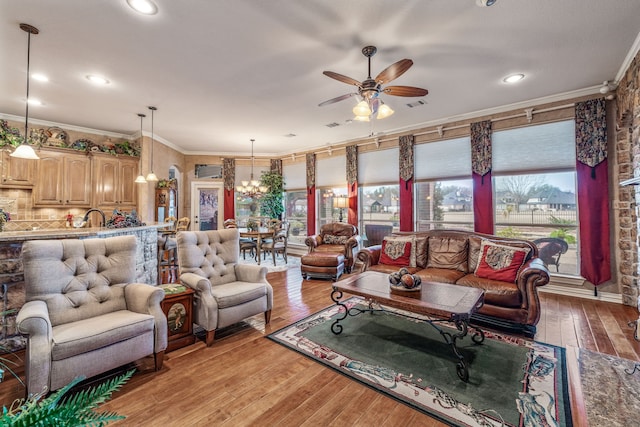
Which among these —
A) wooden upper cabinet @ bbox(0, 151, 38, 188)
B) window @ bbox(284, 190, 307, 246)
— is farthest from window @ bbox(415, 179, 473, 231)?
wooden upper cabinet @ bbox(0, 151, 38, 188)

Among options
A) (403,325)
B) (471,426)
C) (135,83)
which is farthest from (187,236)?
(471,426)

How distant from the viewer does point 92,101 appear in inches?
181

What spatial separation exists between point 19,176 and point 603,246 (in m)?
9.60

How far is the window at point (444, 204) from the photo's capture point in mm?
5453

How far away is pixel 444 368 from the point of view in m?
2.50

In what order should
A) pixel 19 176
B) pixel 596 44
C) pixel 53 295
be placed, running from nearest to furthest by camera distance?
pixel 53 295 < pixel 596 44 < pixel 19 176

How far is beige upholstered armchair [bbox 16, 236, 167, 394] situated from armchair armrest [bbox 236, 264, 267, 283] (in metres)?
1.07

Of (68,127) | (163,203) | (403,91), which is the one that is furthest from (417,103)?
(68,127)

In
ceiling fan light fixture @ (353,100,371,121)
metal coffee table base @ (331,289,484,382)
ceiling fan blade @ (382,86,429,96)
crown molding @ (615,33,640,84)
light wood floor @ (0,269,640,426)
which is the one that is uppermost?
crown molding @ (615,33,640,84)

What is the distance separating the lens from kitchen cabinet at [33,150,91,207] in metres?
5.42

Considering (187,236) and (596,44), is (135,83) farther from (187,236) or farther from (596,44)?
(596,44)

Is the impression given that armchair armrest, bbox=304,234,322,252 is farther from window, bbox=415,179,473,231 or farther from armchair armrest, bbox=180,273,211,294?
armchair armrest, bbox=180,273,211,294

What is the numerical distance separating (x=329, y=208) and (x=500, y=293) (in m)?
4.94

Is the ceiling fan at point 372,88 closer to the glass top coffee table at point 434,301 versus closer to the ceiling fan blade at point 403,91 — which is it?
the ceiling fan blade at point 403,91
